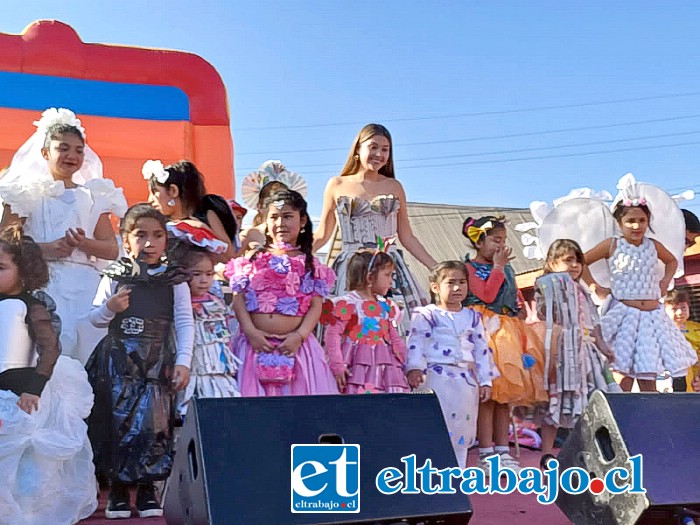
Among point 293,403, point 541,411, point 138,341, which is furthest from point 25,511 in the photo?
point 541,411

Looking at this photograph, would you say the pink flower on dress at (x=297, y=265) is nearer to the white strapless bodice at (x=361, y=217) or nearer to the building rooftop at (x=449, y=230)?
the white strapless bodice at (x=361, y=217)

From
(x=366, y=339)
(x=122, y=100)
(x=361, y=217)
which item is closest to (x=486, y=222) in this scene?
(x=361, y=217)

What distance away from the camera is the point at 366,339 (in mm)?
3668

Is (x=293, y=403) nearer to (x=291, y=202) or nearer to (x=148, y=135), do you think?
(x=291, y=202)

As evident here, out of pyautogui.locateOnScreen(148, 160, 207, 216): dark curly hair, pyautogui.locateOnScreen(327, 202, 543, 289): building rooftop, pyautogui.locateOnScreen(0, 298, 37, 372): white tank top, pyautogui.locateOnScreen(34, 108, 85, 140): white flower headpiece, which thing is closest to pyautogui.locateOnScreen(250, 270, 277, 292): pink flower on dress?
pyautogui.locateOnScreen(148, 160, 207, 216): dark curly hair

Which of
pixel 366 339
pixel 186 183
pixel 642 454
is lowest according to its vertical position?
pixel 642 454

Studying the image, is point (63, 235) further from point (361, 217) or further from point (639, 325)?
point (639, 325)

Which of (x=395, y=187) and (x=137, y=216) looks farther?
(x=395, y=187)

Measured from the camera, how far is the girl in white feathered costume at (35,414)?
8.54 ft

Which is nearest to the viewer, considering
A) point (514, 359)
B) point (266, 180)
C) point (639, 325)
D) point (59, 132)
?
→ point (59, 132)

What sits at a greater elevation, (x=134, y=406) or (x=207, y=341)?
(x=207, y=341)

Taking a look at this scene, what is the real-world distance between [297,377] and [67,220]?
132 centimetres

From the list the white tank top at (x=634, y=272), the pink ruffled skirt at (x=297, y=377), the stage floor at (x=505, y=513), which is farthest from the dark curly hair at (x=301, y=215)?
the white tank top at (x=634, y=272)

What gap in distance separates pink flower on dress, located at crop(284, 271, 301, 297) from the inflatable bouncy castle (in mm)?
3589
